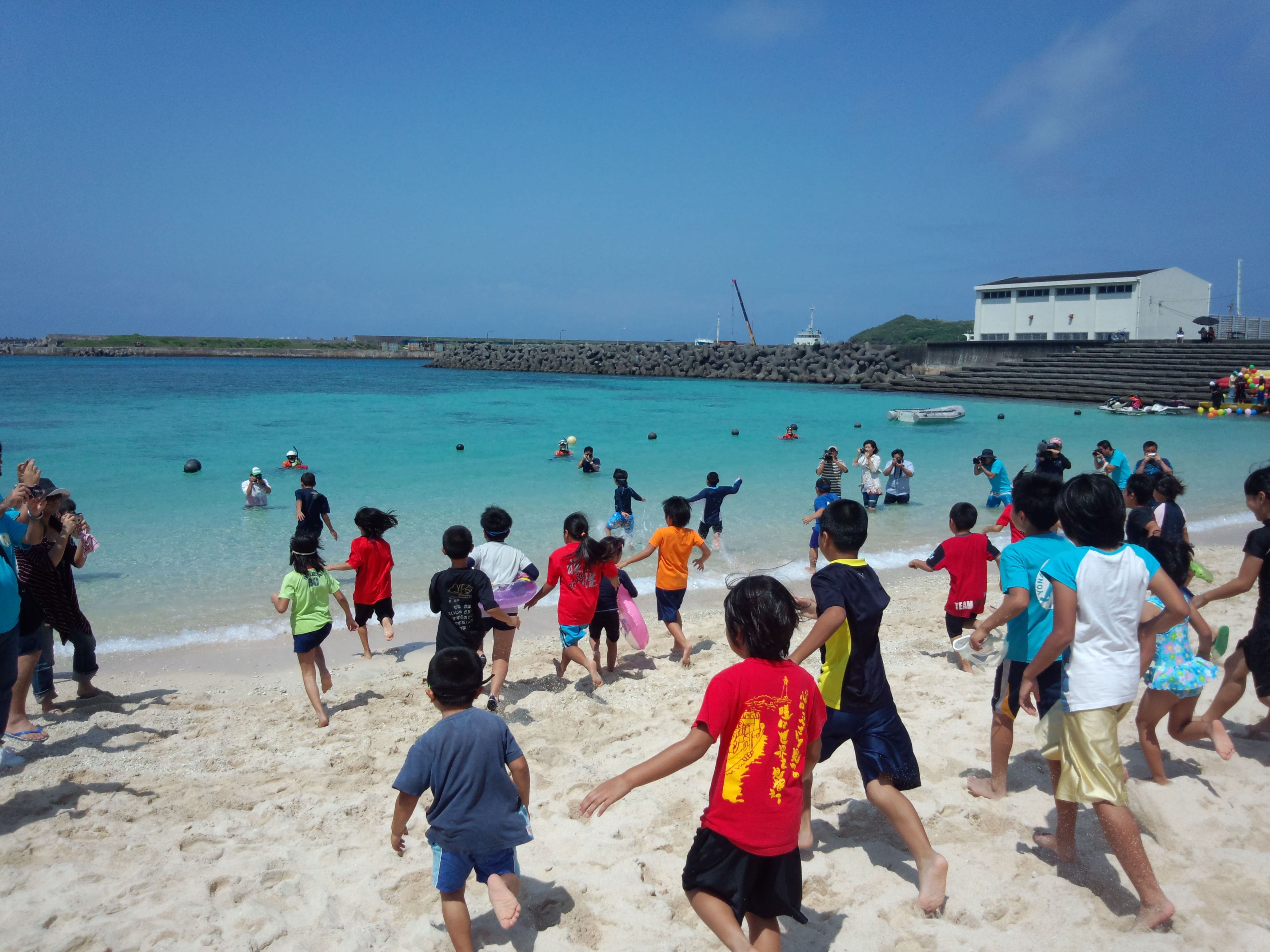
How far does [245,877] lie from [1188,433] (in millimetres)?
31346

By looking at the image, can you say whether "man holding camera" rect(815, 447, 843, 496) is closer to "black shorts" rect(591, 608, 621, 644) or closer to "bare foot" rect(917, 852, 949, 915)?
"black shorts" rect(591, 608, 621, 644)

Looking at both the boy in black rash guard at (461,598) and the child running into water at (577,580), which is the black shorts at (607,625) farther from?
the boy in black rash guard at (461,598)

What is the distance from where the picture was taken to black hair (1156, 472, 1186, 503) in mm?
5887

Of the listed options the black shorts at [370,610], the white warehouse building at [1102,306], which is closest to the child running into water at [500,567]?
the black shorts at [370,610]

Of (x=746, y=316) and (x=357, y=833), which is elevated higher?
(x=746, y=316)

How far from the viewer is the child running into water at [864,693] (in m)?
3.25

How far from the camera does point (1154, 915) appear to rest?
3070mm

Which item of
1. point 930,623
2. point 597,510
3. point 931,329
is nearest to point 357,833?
point 930,623

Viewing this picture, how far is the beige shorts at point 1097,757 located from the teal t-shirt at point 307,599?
4.51 m

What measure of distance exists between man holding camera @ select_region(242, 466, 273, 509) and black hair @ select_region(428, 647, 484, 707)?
511 inches

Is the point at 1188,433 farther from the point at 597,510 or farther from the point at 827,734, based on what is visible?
the point at 827,734

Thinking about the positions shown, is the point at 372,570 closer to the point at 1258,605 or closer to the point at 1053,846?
the point at 1053,846

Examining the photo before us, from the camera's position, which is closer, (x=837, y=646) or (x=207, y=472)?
(x=837, y=646)

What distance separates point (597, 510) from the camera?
48.7 feet
